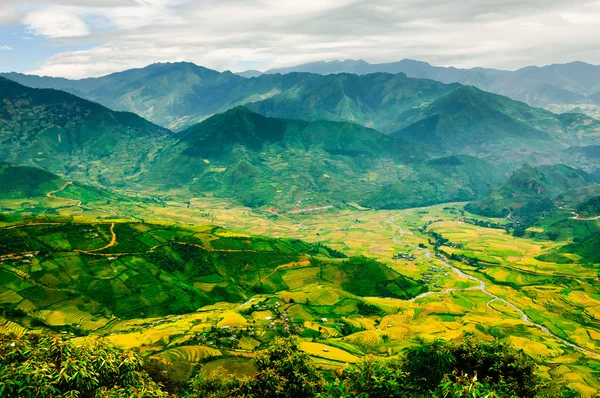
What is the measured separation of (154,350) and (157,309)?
2036 inches

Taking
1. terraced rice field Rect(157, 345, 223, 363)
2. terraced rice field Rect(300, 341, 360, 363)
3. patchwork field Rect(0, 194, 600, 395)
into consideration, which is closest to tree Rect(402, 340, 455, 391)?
patchwork field Rect(0, 194, 600, 395)

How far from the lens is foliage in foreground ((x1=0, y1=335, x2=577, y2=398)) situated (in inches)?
1076

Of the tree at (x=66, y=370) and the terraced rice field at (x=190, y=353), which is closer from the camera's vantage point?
the tree at (x=66, y=370)

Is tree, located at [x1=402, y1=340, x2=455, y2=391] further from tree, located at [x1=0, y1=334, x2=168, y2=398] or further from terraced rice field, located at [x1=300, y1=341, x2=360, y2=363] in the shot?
terraced rice field, located at [x1=300, y1=341, x2=360, y2=363]

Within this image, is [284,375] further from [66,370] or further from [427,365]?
[66,370]

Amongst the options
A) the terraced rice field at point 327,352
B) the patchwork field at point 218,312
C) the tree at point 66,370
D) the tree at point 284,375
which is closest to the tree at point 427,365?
the tree at point 284,375

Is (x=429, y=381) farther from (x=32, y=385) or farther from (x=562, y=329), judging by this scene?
(x=562, y=329)

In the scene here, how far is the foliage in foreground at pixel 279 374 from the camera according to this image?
2733 cm

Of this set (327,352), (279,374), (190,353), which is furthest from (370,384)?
(327,352)

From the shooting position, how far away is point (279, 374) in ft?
153

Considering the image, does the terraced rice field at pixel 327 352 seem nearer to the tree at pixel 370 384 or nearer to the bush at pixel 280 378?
the bush at pixel 280 378

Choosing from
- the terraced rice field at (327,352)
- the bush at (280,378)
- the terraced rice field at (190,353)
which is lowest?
the terraced rice field at (327,352)

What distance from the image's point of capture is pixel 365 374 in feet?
144

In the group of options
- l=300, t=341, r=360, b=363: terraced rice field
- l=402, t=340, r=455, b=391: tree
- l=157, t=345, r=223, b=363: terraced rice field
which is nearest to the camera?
l=402, t=340, r=455, b=391: tree
